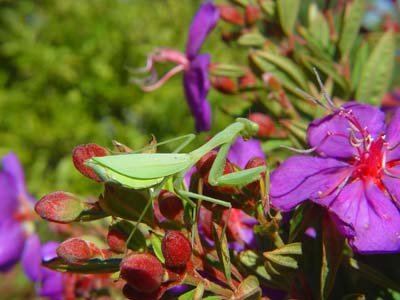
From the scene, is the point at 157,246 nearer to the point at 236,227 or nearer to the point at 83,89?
the point at 236,227

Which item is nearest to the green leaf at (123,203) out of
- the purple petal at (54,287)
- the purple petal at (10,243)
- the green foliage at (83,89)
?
the purple petal at (54,287)

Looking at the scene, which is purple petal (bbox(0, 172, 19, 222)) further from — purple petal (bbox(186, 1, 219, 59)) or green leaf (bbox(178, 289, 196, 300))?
green leaf (bbox(178, 289, 196, 300))

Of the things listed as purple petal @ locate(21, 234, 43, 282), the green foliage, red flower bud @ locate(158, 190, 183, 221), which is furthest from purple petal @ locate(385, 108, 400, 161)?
the green foliage

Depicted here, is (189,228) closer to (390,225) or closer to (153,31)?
(390,225)

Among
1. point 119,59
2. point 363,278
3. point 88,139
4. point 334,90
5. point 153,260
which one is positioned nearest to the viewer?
point 153,260

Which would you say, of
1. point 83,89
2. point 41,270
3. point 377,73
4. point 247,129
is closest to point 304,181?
point 247,129

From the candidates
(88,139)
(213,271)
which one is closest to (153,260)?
(213,271)

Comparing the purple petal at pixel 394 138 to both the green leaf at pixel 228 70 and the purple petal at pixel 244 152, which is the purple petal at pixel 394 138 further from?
the green leaf at pixel 228 70
